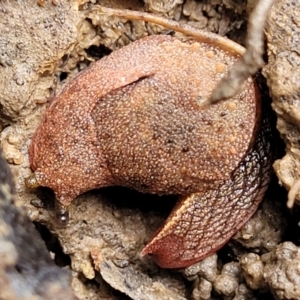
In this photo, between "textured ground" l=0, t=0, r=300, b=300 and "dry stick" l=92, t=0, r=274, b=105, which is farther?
"textured ground" l=0, t=0, r=300, b=300

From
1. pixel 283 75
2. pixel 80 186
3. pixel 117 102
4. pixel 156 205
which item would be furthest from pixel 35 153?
pixel 283 75

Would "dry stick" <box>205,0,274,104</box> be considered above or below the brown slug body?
above

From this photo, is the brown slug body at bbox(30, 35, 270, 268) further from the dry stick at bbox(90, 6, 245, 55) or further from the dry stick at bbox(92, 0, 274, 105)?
the dry stick at bbox(92, 0, 274, 105)

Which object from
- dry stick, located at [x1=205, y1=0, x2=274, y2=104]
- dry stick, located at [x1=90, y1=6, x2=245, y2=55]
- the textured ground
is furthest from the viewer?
dry stick, located at [x1=90, y1=6, x2=245, y2=55]

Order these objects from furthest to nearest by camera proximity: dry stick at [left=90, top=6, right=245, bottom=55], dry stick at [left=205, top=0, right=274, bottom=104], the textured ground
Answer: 1. dry stick at [left=90, top=6, right=245, bottom=55]
2. the textured ground
3. dry stick at [left=205, top=0, right=274, bottom=104]

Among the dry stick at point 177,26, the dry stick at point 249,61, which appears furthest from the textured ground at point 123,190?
the dry stick at point 249,61

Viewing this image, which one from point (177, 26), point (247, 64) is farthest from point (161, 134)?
point (247, 64)

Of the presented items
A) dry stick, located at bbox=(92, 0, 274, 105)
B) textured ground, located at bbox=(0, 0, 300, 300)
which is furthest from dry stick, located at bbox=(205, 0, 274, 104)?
textured ground, located at bbox=(0, 0, 300, 300)

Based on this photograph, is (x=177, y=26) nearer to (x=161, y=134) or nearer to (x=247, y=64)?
(x=161, y=134)
